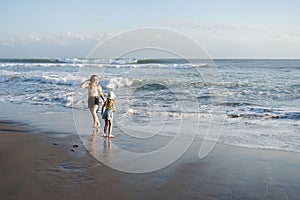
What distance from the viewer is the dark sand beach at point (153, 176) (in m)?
5.16

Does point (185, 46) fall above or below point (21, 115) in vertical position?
above

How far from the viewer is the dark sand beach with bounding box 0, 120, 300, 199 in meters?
5.16

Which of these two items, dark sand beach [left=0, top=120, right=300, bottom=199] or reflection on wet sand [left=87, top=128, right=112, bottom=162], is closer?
dark sand beach [left=0, top=120, right=300, bottom=199]

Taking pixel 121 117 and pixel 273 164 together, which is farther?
pixel 121 117

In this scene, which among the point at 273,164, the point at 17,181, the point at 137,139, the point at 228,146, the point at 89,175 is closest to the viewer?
the point at 17,181

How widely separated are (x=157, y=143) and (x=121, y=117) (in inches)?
159

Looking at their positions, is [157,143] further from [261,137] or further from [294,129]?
[294,129]

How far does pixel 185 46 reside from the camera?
770 cm

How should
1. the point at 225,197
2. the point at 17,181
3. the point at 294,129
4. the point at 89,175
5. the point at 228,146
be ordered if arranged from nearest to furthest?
the point at 225,197
the point at 17,181
the point at 89,175
the point at 228,146
the point at 294,129

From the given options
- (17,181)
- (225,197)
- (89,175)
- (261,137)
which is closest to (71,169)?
(89,175)

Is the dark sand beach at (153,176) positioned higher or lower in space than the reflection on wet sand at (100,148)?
higher

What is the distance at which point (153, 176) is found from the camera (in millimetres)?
5973

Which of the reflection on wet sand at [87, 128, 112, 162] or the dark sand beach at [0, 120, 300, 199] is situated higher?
the dark sand beach at [0, 120, 300, 199]

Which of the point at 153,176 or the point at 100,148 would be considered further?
the point at 100,148
